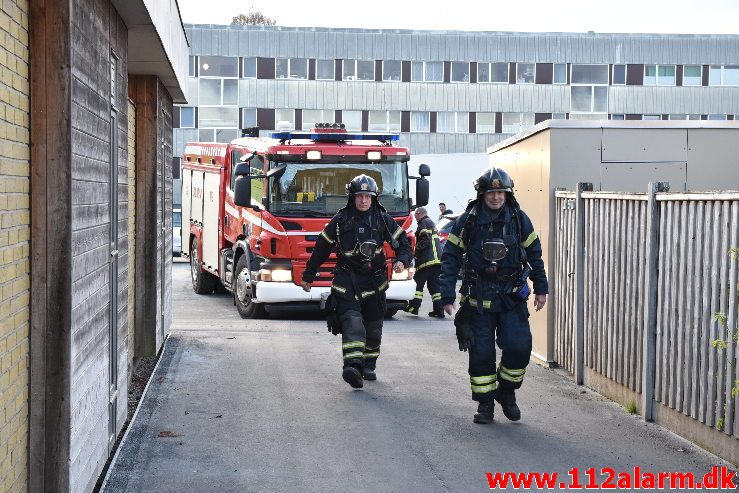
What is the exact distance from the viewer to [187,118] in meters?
51.3

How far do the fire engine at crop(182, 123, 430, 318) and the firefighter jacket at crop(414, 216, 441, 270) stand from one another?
240mm

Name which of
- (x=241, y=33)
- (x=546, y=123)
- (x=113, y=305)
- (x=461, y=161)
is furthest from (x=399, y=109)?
(x=113, y=305)

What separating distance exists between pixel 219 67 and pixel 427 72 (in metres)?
9.50

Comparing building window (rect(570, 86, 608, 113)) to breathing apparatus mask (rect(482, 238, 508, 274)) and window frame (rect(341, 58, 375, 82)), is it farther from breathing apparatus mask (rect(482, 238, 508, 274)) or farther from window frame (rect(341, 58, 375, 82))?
breathing apparatus mask (rect(482, 238, 508, 274))

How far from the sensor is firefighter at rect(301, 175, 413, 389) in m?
10.2

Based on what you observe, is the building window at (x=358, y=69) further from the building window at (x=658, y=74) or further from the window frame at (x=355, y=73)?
the building window at (x=658, y=74)


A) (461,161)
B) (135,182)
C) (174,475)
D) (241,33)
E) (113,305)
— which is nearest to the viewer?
(174,475)

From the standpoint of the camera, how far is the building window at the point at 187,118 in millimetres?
51188

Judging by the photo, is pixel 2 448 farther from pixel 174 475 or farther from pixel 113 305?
pixel 113 305

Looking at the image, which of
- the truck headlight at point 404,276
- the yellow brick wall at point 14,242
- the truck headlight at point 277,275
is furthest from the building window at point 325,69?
the yellow brick wall at point 14,242

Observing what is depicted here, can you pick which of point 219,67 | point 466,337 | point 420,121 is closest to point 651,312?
point 466,337

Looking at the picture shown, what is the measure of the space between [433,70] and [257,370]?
43.0 m

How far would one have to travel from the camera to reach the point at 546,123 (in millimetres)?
11234

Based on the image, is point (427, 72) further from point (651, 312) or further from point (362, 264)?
point (651, 312)
